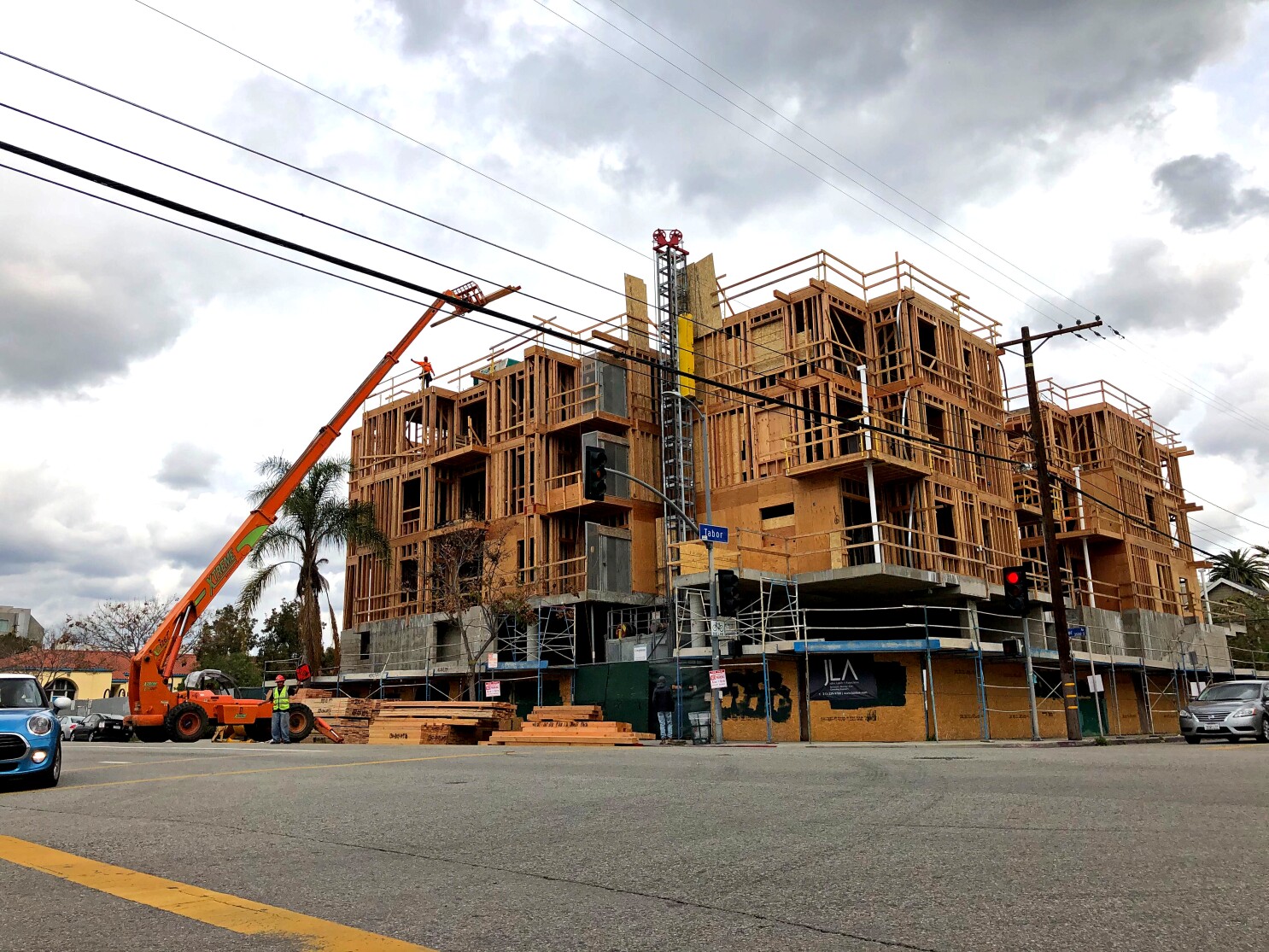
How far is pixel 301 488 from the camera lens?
38938 mm

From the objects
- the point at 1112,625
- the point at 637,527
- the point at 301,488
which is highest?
the point at 301,488

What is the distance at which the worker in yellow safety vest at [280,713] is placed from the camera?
23688 millimetres

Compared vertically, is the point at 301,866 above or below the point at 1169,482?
below

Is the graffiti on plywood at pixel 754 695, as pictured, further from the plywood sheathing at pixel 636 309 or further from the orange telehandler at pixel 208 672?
the plywood sheathing at pixel 636 309

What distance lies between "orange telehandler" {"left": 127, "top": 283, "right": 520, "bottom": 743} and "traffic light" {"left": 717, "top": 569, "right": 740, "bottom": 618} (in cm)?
873

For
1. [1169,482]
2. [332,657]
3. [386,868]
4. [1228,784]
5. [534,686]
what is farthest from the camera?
[332,657]

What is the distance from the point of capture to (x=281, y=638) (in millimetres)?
68188

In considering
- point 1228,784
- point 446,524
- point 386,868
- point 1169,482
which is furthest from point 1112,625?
point 386,868

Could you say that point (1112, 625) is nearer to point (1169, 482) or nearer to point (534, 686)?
point (1169, 482)

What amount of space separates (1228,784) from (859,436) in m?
20.8

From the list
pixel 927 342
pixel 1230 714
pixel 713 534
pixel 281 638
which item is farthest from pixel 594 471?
pixel 281 638

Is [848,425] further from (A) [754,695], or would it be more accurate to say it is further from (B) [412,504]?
(B) [412,504]

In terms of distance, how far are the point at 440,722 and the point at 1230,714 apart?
64.8 ft

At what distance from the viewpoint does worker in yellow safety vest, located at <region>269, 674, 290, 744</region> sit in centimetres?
2369
